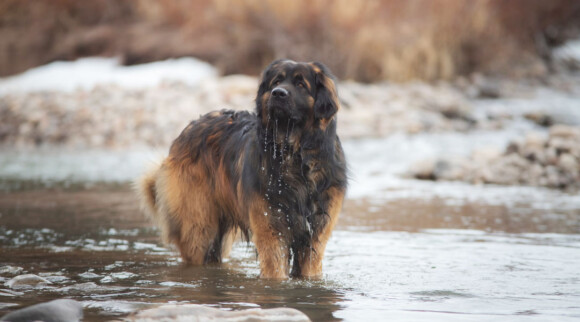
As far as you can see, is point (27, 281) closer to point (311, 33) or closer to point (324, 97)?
point (324, 97)

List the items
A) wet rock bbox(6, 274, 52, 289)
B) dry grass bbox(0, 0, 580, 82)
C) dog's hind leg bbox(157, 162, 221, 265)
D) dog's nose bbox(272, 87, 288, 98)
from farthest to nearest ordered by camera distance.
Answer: dry grass bbox(0, 0, 580, 82), dog's hind leg bbox(157, 162, 221, 265), dog's nose bbox(272, 87, 288, 98), wet rock bbox(6, 274, 52, 289)

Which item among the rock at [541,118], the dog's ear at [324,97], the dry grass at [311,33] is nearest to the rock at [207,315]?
the dog's ear at [324,97]

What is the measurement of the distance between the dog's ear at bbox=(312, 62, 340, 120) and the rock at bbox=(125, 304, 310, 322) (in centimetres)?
176

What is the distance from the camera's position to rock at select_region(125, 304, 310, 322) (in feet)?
11.7

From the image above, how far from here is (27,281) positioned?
465 centimetres

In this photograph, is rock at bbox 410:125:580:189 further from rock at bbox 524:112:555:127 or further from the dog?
rock at bbox 524:112:555:127

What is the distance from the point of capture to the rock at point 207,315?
141 inches

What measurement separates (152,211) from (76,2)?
32.2m

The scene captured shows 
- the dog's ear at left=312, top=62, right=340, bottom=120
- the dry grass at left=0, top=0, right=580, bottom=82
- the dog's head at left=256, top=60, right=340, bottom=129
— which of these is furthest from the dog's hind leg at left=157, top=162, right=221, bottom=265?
the dry grass at left=0, top=0, right=580, bottom=82

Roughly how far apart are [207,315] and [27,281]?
1687 mm

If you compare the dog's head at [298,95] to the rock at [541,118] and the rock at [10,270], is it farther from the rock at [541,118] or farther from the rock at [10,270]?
the rock at [541,118]

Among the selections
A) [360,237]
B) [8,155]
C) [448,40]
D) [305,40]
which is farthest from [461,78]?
[360,237]

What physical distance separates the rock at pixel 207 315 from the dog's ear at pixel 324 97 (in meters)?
1.76

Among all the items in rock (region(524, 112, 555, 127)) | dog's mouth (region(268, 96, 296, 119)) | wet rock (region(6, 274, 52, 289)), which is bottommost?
wet rock (region(6, 274, 52, 289))
